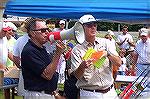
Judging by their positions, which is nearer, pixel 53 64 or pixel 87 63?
pixel 53 64

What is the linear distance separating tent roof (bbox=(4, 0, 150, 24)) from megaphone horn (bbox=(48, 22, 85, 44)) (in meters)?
2.29

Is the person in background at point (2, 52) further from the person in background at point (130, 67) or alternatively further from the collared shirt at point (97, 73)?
the person in background at point (130, 67)

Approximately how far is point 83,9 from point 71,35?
9.86 ft

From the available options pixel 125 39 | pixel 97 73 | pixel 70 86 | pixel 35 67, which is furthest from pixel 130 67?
pixel 35 67

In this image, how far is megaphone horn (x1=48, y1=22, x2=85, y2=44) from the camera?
3457 mm

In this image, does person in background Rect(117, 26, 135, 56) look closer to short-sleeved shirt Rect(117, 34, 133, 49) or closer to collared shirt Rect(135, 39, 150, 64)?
short-sleeved shirt Rect(117, 34, 133, 49)

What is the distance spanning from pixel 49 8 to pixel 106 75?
9.54 ft

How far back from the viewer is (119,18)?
6379 mm

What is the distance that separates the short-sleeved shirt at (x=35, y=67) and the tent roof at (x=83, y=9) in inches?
91.3

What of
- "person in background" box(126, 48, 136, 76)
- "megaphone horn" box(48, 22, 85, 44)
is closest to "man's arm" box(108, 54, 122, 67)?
"megaphone horn" box(48, 22, 85, 44)

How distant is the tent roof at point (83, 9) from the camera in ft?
20.1

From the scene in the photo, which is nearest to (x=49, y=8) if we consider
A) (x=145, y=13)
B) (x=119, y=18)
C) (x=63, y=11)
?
(x=63, y=11)

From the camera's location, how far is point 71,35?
3506 millimetres

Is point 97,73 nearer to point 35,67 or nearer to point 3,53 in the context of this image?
point 35,67
